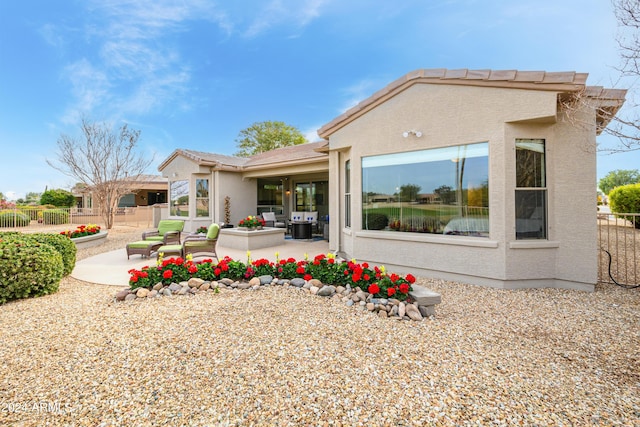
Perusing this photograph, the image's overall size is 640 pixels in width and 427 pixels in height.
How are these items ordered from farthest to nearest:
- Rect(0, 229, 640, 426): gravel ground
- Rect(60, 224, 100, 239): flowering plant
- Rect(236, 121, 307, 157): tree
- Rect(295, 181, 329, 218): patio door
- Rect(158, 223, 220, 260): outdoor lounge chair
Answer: Rect(236, 121, 307, 157): tree
Rect(295, 181, 329, 218): patio door
Rect(60, 224, 100, 239): flowering plant
Rect(158, 223, 220, 260): outdoor lounge chair
Rect(0, 229, 640, 426): gravel ground

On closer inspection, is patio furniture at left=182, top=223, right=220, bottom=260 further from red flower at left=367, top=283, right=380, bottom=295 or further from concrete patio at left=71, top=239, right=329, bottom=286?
red flower at left=367, top=283, right=380, bottom=295

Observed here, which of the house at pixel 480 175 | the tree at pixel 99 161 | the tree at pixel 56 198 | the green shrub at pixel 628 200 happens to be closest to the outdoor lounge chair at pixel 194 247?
the house at pixel 480 175

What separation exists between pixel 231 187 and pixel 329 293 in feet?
36.8

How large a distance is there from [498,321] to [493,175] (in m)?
2.89

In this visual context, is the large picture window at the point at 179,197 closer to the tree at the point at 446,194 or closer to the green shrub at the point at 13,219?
the green shrub at the point at 13,219

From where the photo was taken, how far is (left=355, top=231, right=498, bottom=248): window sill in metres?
5.62

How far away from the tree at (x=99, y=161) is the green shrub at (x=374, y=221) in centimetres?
1702

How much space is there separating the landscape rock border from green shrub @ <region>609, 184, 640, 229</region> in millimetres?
16774

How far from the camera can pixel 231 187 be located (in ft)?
47.1

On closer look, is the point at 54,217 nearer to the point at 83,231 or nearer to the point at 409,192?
the point at 83,231

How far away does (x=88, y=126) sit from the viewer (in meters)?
17.4

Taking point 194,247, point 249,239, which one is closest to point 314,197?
point 249,239

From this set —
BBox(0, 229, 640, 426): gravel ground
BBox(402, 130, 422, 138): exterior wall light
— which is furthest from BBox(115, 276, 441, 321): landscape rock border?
BBox(402, 130, 422, 138): exterior wall light

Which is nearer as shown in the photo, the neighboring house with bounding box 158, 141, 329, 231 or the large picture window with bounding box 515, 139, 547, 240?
A: the large picture window with bounding box 515, 139, 547, 240
